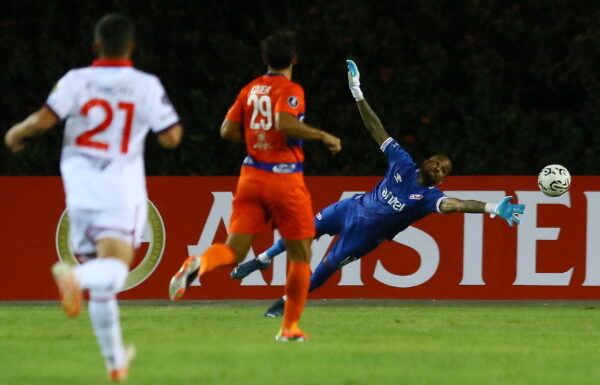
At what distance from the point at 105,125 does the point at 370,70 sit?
34.1 feet

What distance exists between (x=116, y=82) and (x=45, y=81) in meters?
10.3

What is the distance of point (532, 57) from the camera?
16.9 meters

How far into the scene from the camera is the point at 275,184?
27.3 feet

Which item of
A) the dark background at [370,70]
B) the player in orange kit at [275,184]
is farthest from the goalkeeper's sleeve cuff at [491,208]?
the dark background at [370,70]

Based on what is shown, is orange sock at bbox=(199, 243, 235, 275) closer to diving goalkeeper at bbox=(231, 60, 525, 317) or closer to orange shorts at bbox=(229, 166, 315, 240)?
orange shorts at bbox=(229, 166, 315, 240)

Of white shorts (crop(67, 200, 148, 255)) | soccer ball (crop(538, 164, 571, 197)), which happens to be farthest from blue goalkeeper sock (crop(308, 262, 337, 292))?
white shorts (crop(67, 200, 148, 255))

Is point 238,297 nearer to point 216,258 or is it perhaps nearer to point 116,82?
point 216,258

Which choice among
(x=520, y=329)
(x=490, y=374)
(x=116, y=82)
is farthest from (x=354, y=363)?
(x=520, y=329)

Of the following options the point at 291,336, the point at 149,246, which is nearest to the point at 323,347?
the point at 291,336

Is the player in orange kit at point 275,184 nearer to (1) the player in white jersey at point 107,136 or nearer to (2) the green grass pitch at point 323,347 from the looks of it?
(2) the green grass pitch at point 323,347

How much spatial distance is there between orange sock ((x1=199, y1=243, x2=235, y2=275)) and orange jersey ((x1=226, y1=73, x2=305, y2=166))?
1.91 ft

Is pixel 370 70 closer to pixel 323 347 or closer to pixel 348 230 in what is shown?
pixel 348 230

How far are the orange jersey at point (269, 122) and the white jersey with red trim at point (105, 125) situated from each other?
1990 millimetres

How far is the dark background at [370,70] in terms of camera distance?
1625cm
